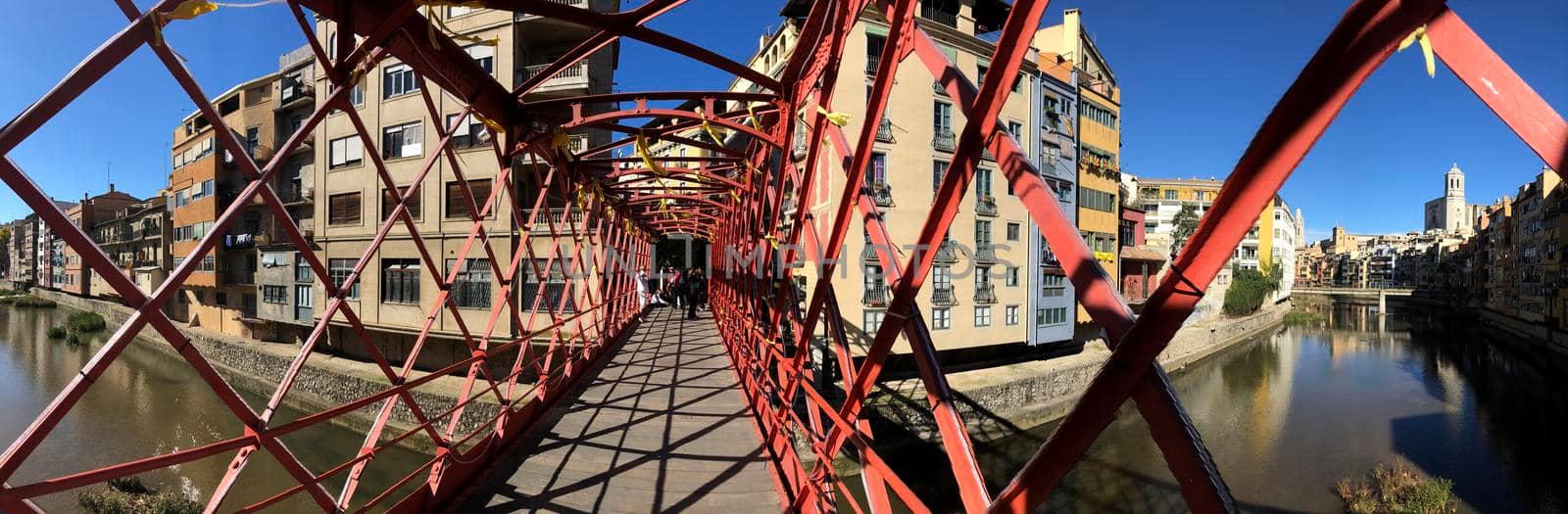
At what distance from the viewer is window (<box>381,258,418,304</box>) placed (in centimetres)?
1620

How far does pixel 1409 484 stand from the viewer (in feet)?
45.7

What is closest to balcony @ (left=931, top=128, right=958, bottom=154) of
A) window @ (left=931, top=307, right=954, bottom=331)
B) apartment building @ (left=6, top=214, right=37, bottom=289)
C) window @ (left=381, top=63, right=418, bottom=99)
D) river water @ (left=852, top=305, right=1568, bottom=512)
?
window @ (left=931, top=307, right=954, bottom=331)

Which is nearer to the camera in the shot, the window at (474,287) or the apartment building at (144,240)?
the window at (474,287)

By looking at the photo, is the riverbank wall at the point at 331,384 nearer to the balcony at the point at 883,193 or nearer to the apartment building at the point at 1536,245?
the balcony at the point at 883,193

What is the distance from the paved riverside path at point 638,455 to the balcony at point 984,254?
12.3m

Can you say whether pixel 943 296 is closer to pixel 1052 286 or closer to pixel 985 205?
pixel 985 205

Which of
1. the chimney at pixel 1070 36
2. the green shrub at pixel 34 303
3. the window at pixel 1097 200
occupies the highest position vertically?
the chimney at pixel 1070 36

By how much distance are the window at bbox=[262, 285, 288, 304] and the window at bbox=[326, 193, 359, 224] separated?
196 inches

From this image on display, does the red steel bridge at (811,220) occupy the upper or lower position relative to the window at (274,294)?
upper

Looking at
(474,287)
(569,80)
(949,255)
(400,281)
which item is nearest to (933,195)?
(949,255)

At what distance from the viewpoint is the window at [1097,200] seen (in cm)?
1822

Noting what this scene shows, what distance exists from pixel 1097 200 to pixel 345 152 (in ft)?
83.8

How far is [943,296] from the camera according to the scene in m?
16.4

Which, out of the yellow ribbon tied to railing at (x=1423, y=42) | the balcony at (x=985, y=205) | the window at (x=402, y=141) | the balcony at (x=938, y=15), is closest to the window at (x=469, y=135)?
the window at (x=402, y=141)
